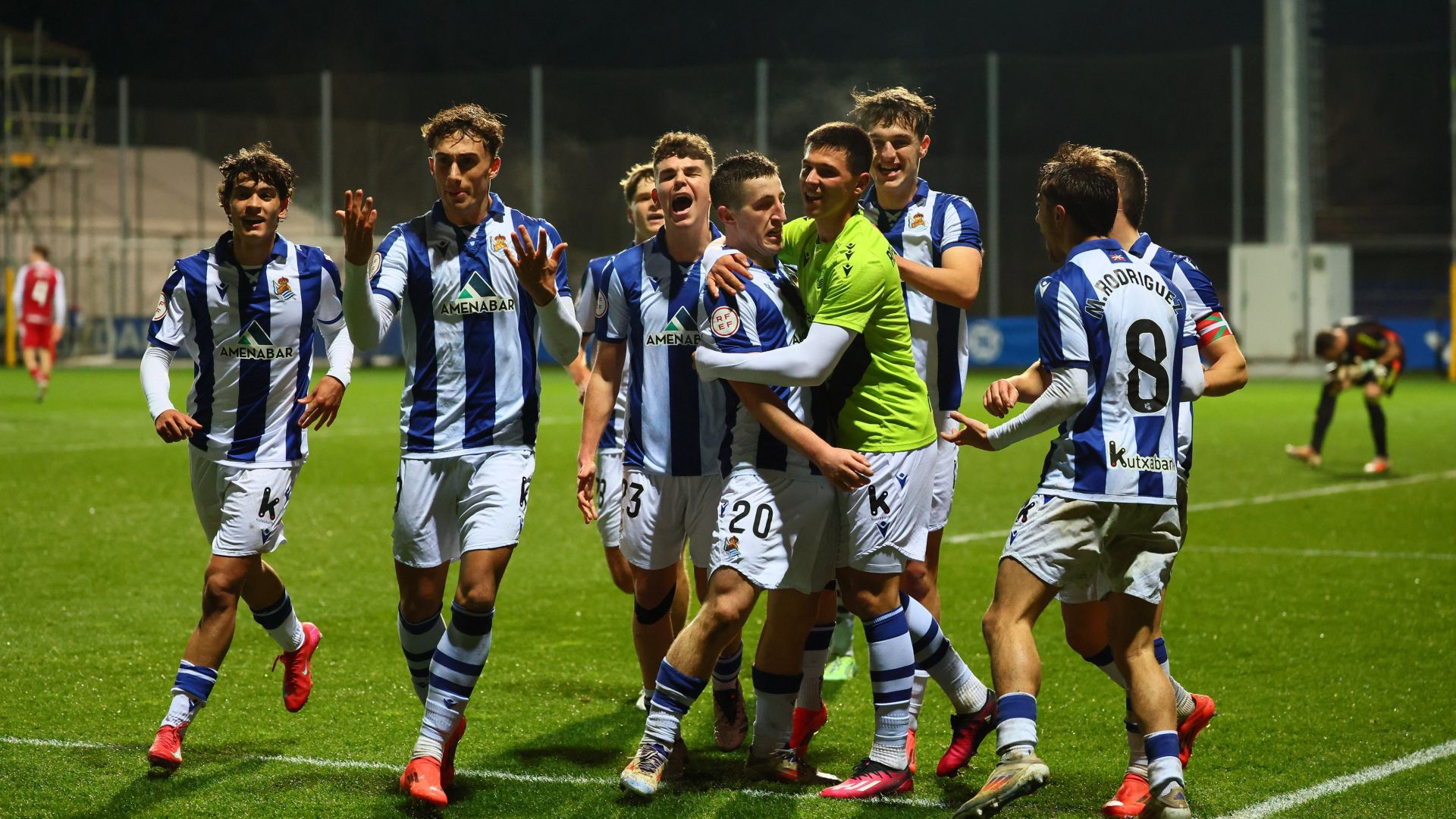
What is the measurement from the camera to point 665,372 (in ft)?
17.0

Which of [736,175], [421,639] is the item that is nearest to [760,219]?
[736,175]

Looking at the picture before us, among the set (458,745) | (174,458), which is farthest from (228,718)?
(174,458)

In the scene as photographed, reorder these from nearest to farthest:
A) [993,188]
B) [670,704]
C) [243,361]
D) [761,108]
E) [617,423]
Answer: [670,704], [243,361], [617,423], [993,188], [761,108]

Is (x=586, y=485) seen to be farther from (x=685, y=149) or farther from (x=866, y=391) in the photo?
(x=685, y=149)

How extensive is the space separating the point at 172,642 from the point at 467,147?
3253 millimetres

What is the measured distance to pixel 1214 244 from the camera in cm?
3038

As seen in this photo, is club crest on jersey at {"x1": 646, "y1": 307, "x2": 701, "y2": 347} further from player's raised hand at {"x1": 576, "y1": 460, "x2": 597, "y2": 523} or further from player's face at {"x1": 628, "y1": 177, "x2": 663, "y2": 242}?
player's face at {"x1": 628, "y1": 177, "x2": 663, "y2": 242}

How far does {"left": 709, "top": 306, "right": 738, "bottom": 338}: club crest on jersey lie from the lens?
4.48m

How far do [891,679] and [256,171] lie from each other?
2.67 metres

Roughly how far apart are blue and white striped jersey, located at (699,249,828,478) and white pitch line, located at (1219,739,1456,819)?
63.1 inches

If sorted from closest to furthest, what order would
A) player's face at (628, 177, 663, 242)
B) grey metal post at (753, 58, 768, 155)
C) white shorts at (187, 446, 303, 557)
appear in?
white shorts at (187, 446, 303, 557), player's face at (628, 177, 663, 242), grey metal post at (753, 58, 768, 155)

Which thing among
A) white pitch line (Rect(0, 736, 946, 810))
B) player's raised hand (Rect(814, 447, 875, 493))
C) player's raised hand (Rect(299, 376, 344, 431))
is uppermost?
player's raised hand (Rect(299, 376, 344, 431))

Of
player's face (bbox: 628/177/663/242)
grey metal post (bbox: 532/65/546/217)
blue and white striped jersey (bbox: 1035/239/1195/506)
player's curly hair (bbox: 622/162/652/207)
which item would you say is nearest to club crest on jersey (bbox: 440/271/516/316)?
player's face (bbox: 628/177/663/242)

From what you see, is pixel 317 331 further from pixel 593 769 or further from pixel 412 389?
pixel 593 769
